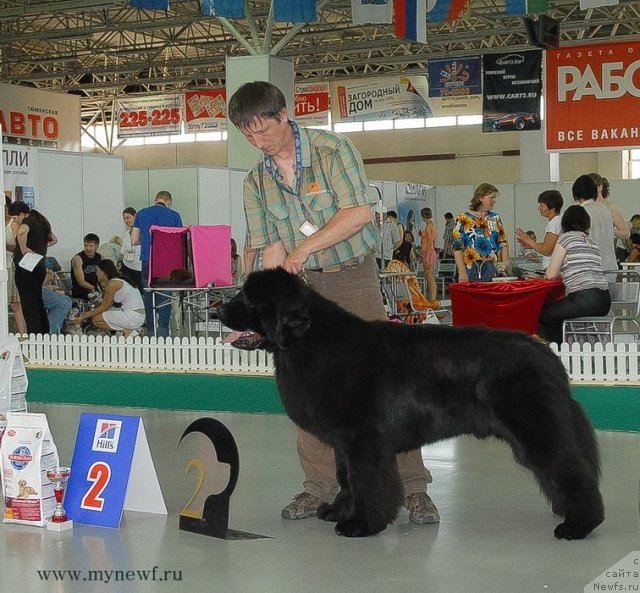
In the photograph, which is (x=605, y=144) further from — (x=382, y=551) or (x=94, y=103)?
(x=94, y=103)

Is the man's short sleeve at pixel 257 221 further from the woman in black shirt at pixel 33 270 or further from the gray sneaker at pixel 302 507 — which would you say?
the woman in black shirt at pixel 33 270

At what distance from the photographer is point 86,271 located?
36.7ft

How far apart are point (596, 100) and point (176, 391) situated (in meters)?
7.37

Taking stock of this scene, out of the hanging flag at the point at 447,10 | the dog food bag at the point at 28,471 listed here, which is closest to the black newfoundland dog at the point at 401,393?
the dog food bag at the point at 28,471

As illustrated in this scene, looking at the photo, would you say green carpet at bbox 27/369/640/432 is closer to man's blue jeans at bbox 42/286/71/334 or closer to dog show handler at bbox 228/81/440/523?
man's blue jeans at bbox 42/286/71/334

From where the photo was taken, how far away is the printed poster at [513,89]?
54.9ft

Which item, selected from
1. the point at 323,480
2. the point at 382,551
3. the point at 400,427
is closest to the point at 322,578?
the point at 382,551

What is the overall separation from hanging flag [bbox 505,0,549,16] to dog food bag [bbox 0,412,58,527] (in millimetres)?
9304

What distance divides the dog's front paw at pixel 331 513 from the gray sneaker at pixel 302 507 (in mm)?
36

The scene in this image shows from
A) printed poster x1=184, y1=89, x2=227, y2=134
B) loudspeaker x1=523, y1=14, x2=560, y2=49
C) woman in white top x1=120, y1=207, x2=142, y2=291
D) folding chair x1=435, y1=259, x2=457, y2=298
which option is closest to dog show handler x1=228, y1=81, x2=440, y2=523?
woman in white top x1=120, y1=207, x2=142, y2=291

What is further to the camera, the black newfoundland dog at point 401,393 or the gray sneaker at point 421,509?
the gray sneaker at point 421,509

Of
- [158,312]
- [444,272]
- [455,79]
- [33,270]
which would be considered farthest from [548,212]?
[455,79]

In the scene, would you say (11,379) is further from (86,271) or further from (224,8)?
(224,8)

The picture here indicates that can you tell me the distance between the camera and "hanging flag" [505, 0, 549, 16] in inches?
455
